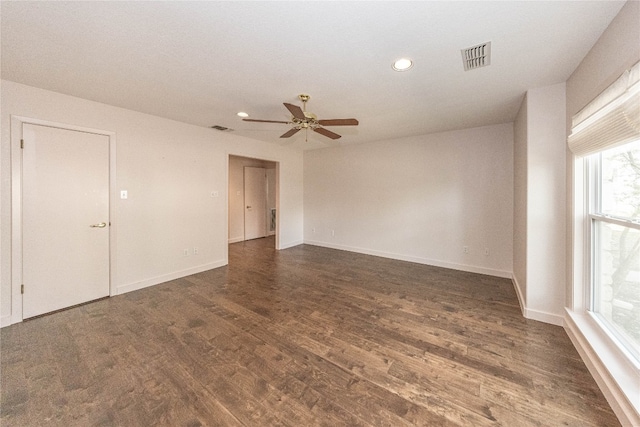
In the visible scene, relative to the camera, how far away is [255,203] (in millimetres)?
7309

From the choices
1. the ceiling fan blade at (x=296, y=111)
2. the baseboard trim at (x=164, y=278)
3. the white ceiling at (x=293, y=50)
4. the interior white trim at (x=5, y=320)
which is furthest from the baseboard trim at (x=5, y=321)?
the ceiling fan blade at (x=296, y=111)

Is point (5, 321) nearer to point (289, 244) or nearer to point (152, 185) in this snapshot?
point (152, 185)

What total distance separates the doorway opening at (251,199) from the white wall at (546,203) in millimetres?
5267

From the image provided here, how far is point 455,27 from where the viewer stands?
1664mm

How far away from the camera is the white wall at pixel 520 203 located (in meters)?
2.80

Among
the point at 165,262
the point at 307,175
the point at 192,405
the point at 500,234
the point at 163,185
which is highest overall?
the point at 307,175

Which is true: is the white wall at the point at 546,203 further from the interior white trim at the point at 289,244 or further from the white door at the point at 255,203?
the white door at the point at 255,203

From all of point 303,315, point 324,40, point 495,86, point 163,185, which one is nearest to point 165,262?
point 163,185

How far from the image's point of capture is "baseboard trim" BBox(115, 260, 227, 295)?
3354 millimetres

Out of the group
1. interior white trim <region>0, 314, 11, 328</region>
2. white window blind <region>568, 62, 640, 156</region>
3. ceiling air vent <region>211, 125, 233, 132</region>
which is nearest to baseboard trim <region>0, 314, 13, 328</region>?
interior white trim <region>0, 314, 11, 328</region>

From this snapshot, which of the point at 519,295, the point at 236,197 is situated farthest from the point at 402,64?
the point at 236,197

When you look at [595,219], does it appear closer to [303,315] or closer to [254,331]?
[303,315]

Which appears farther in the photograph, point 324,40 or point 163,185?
point 163,185

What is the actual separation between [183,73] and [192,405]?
280 cm
